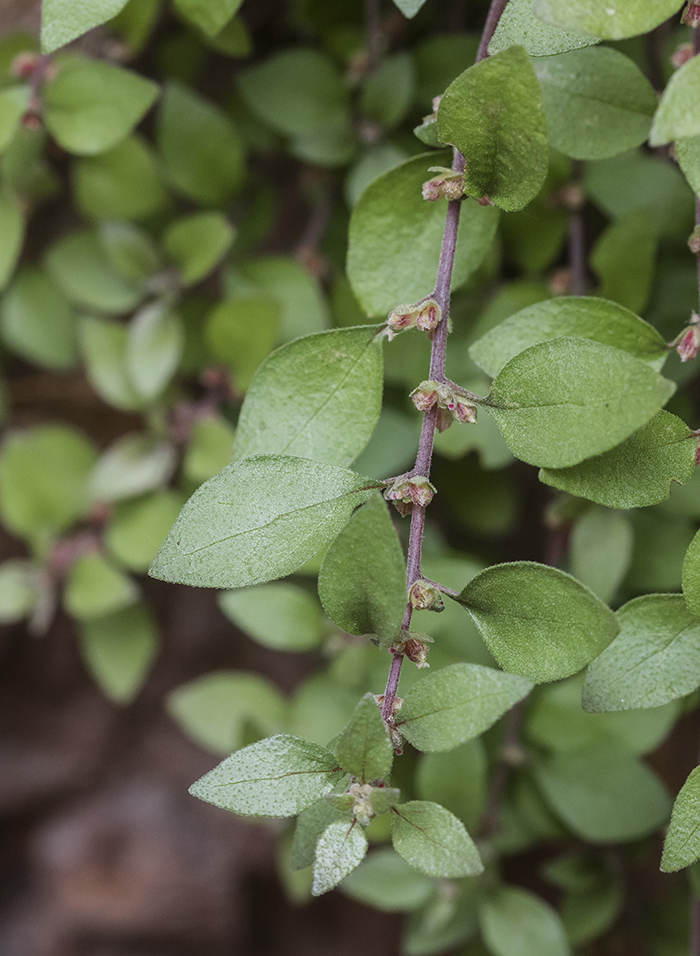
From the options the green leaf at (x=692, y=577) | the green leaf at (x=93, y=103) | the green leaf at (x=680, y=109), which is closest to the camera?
the green leaf at (x=680, y=109)

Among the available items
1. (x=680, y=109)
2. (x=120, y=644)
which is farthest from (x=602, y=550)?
(x=120, y=644)

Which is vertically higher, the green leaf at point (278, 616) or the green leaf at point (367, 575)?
the green leaf at point (367, 575)

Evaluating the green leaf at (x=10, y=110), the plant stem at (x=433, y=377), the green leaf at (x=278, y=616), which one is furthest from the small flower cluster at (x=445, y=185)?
the green leaf at (x=278, y=616)

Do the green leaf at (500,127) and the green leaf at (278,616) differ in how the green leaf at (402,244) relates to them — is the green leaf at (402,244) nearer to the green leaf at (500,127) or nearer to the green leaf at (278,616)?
the green leaf at (500,127)

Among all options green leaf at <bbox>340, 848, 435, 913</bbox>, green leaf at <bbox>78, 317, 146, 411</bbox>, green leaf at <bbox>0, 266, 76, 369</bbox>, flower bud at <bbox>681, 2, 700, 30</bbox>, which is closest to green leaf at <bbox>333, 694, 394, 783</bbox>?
flower bud at <bbox>681, 2, 700, 30</bbox>

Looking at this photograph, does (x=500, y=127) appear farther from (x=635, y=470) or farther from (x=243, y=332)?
(x=243, y=332)

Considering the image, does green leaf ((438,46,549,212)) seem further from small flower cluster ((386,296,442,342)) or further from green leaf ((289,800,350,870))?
green leaf ((289,800,350,870))

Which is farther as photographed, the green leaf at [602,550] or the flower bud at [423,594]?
the green leaf at [602,550]
